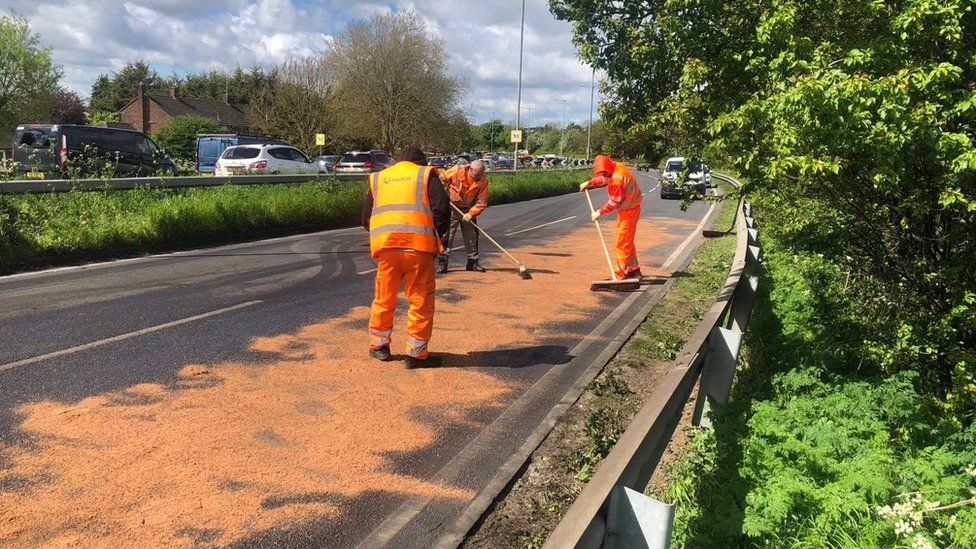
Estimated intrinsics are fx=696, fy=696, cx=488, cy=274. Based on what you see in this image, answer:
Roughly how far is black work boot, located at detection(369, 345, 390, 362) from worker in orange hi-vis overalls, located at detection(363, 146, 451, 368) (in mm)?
113

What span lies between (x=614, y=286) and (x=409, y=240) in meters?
4.57

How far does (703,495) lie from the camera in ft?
12.0

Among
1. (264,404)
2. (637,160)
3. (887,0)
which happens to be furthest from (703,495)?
(637,160)

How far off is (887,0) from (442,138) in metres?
38.4

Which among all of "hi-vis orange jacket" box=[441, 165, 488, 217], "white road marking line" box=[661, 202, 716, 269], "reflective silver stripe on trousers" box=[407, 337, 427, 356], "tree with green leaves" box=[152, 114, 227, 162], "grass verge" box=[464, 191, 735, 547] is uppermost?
"tree with green leaves" box=[152, 114, 227, 162]

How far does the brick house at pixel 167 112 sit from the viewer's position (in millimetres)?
62219

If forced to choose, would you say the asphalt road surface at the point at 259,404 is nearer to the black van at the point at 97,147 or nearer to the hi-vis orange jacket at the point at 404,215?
→ the hi-vis orange jacket at the point at 404,215

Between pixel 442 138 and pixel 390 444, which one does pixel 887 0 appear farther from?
pixel 442 138

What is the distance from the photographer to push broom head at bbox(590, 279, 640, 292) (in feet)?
30.6

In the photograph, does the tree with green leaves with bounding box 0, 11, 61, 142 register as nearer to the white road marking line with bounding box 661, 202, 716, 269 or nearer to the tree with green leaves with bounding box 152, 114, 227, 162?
the tree with green leaves with bounding box 152, 114, 227, 162

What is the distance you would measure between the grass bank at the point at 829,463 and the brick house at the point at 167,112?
6133 cm

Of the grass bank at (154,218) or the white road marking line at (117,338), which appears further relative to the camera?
the grass bank at (154,218)

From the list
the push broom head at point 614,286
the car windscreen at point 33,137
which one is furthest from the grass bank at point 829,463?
the car windscreen at point 33,137

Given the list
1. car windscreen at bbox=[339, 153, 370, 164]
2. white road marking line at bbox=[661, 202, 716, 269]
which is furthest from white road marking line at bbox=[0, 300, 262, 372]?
car windscreen at bbox=[339, 153, 370, 164]
